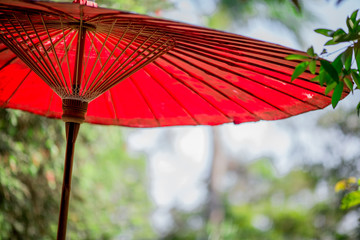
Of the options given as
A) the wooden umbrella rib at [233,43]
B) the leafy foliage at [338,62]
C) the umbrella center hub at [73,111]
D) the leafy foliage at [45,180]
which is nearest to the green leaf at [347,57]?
the leafy foliage at [338,62]

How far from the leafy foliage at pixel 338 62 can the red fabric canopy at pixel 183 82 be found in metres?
0.05

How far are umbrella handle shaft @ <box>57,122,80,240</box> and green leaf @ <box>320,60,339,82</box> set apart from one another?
72 cm

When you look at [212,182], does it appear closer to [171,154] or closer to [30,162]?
[30,162]

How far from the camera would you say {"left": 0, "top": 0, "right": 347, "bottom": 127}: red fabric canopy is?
1.34 metres

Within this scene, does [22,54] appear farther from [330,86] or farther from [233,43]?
[330,86]

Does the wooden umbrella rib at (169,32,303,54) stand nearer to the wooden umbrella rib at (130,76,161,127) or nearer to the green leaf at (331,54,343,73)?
the green leaf at (331,54,343,73)

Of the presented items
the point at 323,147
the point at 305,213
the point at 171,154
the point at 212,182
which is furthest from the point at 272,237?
the point at 171,154

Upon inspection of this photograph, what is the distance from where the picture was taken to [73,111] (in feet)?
4.79

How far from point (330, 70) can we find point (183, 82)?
63 centimetres

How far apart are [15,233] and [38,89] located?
7.41 ft

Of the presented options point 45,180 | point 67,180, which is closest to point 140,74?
point 67,180

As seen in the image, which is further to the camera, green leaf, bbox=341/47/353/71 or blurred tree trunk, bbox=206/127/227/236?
blurred tree trunk, bbox=206/127/227/236

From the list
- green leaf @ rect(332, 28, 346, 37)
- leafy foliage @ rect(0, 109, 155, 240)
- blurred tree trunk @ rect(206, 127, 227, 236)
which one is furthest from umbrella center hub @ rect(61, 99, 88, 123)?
blurred tree trunk @ rect(206, 127, 227, 236)

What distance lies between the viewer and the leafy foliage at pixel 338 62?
47.1 inches
